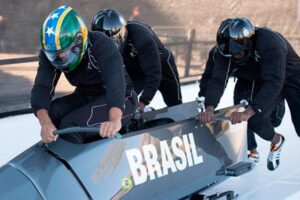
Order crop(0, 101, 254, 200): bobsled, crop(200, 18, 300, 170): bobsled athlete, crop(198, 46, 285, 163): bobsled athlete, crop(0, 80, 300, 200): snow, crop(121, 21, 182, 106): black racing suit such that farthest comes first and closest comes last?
crop(198, 46, 285, 163): bobsled athlete, crop(121, 21, 182, 106): black racing suit, crop(0, 80, 300, 200): snow, crop(200, 18, 300, 170): bobsled athlete, crop(0, 101, 254, 200): bobsled

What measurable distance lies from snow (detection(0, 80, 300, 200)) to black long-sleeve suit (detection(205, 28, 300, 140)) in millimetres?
309

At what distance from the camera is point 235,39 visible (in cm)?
308

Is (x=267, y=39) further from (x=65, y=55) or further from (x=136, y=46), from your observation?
(x=65, y=55)

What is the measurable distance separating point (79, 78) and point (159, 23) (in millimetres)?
5271

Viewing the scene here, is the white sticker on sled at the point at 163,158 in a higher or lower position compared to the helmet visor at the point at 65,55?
lower

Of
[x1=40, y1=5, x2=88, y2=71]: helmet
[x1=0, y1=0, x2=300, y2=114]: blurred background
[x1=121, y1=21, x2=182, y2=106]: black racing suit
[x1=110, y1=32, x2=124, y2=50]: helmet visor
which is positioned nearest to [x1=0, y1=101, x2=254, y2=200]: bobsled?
[x1=40, y1=5, x2=88, y2=71]: helmet

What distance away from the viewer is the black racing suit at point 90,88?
93.7 inches

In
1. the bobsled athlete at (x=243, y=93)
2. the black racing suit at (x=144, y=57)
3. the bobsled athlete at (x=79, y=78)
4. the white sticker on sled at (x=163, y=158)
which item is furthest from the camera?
the bobsled athlete at (x=243, y=93)

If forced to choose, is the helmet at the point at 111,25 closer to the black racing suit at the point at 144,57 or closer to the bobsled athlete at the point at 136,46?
the bobsled athlete at the point at 136,46

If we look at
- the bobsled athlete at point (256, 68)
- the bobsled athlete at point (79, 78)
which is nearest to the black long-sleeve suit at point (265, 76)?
the bobsled athlete at point (256, 68)

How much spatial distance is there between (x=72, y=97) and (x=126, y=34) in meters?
0.92

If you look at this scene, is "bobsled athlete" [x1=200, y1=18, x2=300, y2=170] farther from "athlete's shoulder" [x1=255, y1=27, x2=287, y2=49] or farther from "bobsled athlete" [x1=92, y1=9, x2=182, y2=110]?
"bobsled athlete" [x1=92, y1=9, x2=182, y2=110]

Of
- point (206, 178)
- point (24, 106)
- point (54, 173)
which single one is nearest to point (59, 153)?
point (54, 173)

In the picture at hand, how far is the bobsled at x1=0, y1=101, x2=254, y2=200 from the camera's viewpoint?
2.11m
